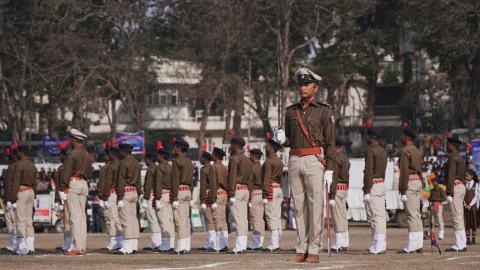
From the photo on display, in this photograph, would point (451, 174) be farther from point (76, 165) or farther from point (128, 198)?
point (76, 165)

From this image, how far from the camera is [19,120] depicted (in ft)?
188

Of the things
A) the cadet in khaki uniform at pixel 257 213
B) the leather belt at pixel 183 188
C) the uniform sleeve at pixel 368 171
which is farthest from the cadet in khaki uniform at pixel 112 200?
the uniform sleeve at pixel 368 171

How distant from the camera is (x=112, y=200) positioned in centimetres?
2347

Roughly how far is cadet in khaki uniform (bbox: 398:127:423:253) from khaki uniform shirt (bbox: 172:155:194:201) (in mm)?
4494

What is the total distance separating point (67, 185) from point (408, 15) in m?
38.3

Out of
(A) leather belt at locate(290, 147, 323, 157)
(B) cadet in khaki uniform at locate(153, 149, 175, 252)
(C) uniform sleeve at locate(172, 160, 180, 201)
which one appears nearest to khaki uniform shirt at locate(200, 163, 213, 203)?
(B) cadet in khaki uniform at locate(153, 149, 175, 252)

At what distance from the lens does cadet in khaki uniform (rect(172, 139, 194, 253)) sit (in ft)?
74.9

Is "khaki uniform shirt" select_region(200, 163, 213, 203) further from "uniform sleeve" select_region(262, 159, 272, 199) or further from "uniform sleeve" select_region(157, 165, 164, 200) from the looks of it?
"uniform sleeve" select_region(262, 159, 272, 199)

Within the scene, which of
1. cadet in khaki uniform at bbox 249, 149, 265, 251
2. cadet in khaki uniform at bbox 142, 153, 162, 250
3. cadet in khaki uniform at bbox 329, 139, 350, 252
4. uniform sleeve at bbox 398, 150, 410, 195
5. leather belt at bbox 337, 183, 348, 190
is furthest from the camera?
cadet in khaki uniform at bbox 249, 149, 265, 251

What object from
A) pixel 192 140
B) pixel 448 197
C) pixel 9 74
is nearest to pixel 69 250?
pixel 448 197

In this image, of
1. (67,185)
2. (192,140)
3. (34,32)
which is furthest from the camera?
(192,140)

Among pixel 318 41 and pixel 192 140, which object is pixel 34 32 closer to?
pixel 318 41

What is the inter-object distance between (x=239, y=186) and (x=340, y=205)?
2.12 metres

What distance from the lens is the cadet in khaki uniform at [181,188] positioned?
74.9 ft
